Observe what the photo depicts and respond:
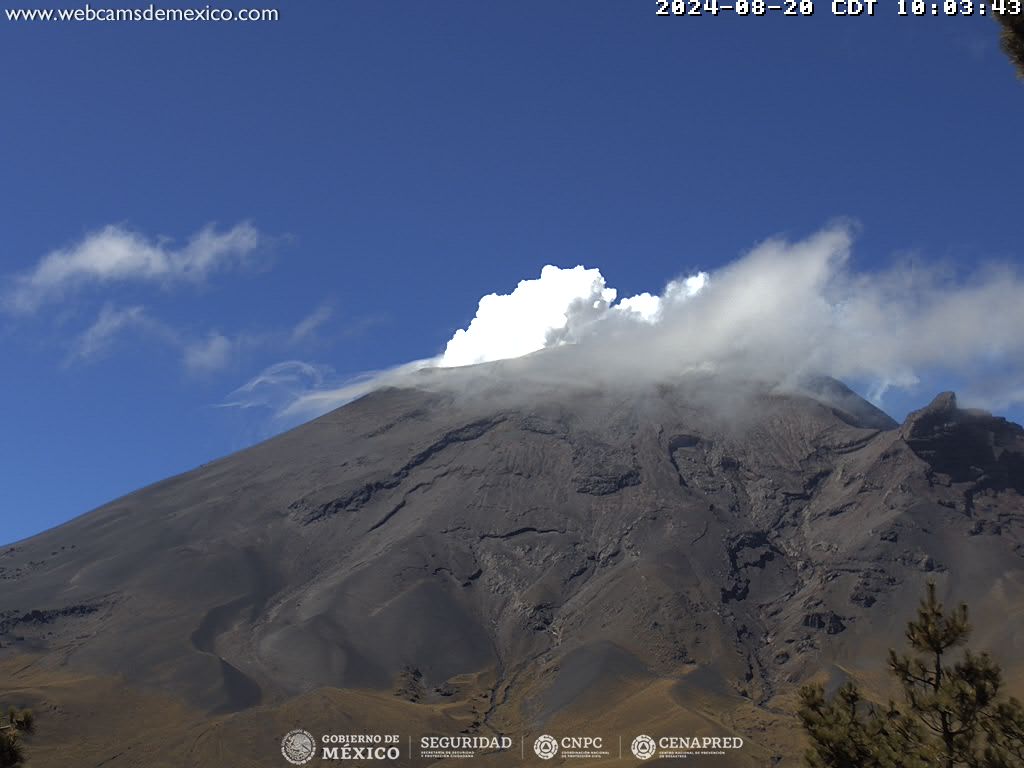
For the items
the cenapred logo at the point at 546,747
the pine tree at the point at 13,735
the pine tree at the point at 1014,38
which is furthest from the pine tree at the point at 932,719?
the cenapred logo at the point at 546,747

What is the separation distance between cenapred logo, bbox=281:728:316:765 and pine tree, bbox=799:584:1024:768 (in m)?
138

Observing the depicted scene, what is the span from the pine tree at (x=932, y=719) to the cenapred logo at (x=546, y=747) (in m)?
141

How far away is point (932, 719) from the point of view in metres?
25.1

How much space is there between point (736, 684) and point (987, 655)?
172m

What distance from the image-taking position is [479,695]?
191m

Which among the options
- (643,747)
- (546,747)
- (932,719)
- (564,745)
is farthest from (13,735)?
(546,747)

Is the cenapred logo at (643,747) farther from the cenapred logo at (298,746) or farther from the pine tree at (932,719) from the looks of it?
the pine tree at (932,719)

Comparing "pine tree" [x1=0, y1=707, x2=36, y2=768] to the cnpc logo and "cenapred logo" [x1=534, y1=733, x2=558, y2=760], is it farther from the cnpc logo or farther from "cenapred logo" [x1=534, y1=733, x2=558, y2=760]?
"cenapred logo" [x1=534, y1=733, x2=558, y2=760]

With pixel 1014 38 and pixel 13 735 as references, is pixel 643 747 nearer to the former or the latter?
pixel 13 735

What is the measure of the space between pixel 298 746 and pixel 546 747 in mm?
33667

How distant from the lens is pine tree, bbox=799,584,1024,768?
24.0 meters

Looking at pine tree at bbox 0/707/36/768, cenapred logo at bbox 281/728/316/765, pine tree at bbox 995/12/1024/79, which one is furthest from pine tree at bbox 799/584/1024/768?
cenapred logo at bbox 281/728/316/765

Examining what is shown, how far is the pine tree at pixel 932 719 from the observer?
946 inches

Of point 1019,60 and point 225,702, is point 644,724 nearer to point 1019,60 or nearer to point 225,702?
point 225,702
